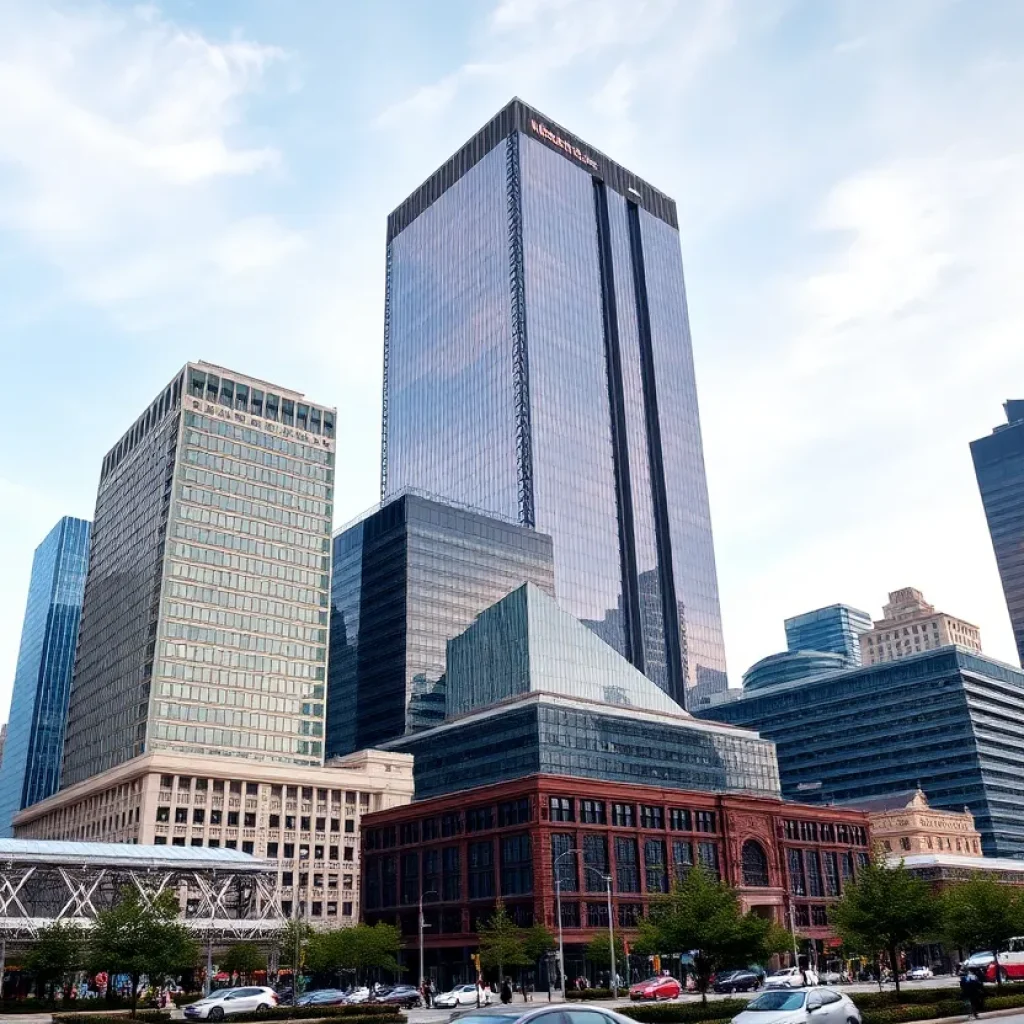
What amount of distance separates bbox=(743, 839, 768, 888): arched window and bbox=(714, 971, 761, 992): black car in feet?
142

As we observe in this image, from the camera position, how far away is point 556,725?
135625 mm

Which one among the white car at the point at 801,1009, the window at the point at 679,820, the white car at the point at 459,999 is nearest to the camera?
the white car at the point at 801,1009

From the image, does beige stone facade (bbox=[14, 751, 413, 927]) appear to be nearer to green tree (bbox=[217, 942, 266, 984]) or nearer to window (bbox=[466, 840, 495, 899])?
window (bbox=[466, 840, 495, 899])

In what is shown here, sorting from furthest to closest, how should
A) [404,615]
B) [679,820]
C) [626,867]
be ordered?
1. [404,615]
2. [679,820]
3. [626,867]

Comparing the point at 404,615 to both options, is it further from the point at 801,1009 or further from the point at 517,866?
the point at 801,1009

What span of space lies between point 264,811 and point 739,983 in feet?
251

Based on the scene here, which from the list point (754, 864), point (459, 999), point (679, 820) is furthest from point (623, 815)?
point (459, 999)

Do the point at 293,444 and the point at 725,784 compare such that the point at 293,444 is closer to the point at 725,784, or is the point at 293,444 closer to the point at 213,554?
the point at 213,554

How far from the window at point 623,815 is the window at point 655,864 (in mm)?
3045

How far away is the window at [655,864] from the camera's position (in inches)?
4562

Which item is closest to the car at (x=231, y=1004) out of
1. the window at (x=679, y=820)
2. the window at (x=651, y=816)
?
the window at (x=651, y=816)

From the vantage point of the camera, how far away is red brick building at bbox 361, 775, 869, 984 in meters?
110

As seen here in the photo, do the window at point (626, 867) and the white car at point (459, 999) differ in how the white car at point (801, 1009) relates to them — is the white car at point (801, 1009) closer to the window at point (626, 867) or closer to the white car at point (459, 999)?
the white car at point (459, 999)

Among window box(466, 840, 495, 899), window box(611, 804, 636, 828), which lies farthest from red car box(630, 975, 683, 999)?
window box(611, 804, 636, 828)
